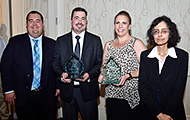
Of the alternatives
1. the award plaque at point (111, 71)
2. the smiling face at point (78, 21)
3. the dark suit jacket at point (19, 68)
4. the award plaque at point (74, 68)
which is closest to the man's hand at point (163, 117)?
the award plaque at point (111, 71)

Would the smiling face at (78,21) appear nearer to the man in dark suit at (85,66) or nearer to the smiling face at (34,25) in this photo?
the man in dark suit at (85,66)

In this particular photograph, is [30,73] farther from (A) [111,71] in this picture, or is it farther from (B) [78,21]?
(A) [111,71]

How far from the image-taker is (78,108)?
2375 mm

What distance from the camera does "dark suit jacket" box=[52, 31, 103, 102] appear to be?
2283mm

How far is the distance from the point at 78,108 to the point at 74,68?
0.57 m

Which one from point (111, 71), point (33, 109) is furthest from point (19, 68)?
point (111, 71)

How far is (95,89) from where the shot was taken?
2387 millimetres

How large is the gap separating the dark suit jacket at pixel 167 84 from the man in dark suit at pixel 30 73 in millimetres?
1306

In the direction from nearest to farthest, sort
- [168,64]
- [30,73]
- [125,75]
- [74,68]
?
[168,64], [125,75], [74,68], [30,73]

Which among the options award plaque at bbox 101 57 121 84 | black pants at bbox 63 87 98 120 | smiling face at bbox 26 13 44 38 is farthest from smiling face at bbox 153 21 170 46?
smiling face at bbox 26 13 44 38

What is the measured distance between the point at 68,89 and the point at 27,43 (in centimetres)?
85

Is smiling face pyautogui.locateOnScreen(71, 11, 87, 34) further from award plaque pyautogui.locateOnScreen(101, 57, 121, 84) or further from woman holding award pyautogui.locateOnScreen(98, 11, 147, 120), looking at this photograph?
award plaque pyautogui.locateOnScreen(101, 57, 121, 84)

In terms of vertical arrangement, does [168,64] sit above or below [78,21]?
below

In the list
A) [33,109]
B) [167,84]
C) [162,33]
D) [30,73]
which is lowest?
[33,109]
